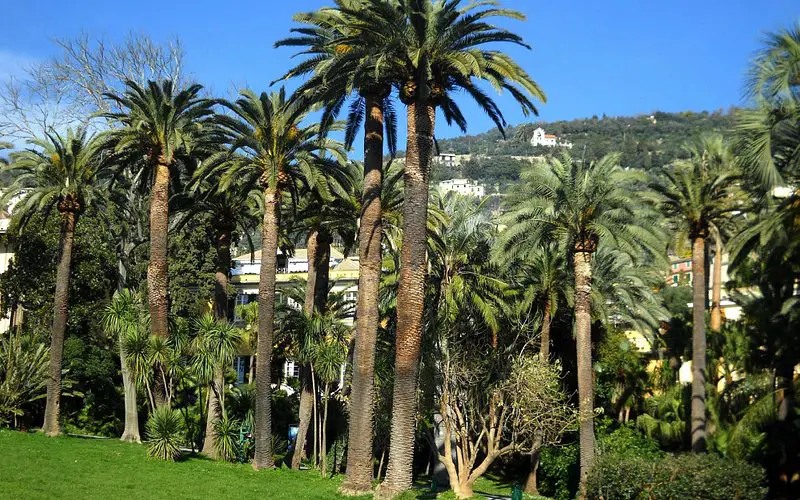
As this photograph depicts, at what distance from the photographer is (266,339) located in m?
28.7

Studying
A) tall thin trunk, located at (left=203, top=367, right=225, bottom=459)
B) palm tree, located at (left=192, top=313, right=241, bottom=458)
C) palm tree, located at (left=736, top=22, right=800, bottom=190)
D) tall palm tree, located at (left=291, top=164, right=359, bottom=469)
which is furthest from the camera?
tall palm tree, located at (left=291, top=164, right=359, bottom=469)

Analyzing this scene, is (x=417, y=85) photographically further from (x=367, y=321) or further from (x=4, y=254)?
(x=4, y=254)

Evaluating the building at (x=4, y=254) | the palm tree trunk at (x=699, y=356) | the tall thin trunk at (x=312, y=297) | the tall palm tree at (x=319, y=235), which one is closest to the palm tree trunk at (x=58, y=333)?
the tall palm tree at (x=319, y=235)

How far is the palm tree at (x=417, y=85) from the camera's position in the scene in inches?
884

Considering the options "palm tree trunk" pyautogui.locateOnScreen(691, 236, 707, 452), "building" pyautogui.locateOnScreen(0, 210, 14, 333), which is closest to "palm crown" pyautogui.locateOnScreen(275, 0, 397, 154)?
"palm tree trunk" pyautogui.locateOnScreen(691, 236, 707, 452)

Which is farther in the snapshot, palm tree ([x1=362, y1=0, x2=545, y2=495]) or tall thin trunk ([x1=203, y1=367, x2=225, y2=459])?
tall thin trunk ([x1=203, y1=367, x2=225, y2=459])

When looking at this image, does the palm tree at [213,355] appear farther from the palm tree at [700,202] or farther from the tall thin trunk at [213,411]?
the palm tree at [700,202]

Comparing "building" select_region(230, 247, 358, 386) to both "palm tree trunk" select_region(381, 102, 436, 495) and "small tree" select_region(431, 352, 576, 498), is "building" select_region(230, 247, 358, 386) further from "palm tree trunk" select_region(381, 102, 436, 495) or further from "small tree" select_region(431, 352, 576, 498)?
"palm tree trunk" select_region(381, 102, 436, 495)

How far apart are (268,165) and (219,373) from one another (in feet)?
25.1

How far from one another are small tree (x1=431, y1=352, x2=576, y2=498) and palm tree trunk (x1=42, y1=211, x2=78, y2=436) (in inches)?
542

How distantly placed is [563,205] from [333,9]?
33.5 feet

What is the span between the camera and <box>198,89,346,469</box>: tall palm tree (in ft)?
93.6

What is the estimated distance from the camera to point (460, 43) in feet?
75.0

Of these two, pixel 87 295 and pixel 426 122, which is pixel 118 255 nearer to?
pixel 87 295
